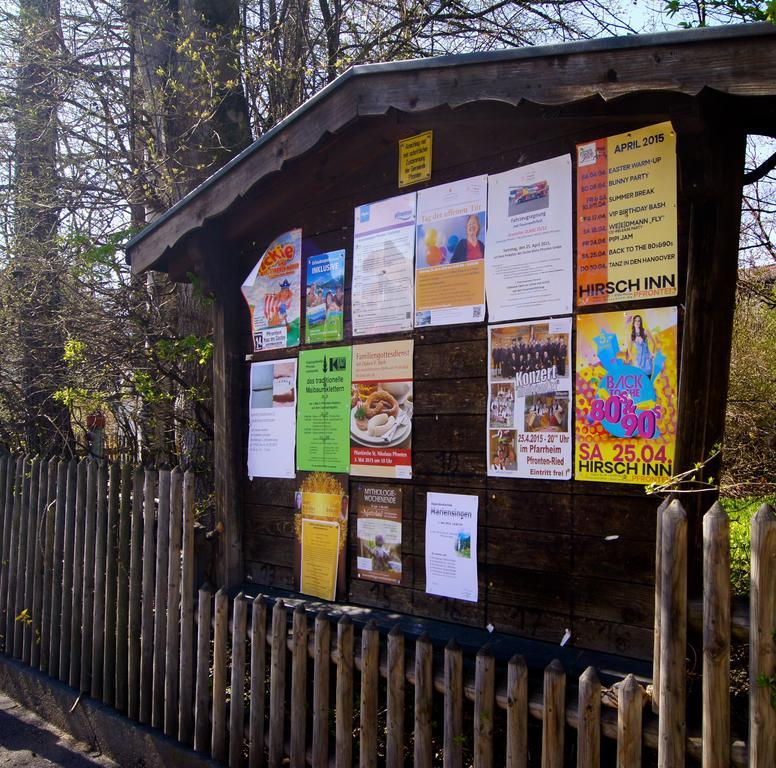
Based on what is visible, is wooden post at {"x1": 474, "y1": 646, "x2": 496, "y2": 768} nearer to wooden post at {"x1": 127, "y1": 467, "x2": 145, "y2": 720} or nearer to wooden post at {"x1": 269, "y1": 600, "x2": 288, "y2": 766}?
wooden post at {"x1": 269, "y1": 600, "x2": 288, "y2": 766}

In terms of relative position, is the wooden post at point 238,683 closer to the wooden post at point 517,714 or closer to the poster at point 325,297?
the poster at point 325,297

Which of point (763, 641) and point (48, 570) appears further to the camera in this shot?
point (48, 570)

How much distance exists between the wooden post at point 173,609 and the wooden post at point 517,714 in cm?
247

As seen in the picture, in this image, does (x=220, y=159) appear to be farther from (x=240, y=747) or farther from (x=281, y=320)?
(x=240, y=747)

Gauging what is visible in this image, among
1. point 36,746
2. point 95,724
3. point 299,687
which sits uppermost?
point 299,687

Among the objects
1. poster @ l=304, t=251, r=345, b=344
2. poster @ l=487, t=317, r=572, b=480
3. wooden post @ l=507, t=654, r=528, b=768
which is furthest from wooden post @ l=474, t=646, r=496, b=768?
poster @ l=304, t=251, r=345, b=344

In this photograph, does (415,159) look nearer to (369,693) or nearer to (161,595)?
(369,693)

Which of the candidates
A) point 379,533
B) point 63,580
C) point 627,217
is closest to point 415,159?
point 627,217

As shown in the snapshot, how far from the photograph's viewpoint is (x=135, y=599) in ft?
16.3

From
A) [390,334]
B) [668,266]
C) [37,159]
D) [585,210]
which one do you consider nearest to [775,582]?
[668,266]

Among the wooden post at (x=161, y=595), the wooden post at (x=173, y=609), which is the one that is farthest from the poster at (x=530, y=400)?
the wooden post at (x=161, y=595)

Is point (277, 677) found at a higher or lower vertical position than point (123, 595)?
lower

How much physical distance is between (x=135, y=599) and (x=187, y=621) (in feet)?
1.87

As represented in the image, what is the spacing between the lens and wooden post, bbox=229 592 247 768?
4176 mm
